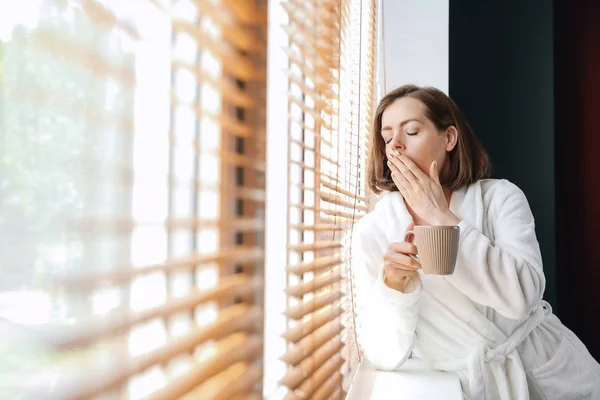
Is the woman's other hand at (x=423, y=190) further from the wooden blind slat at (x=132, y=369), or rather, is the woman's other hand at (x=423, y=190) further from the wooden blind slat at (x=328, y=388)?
the wooden blind slat at (x=132, y=369)

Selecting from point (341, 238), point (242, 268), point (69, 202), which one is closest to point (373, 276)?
point (341, 238)

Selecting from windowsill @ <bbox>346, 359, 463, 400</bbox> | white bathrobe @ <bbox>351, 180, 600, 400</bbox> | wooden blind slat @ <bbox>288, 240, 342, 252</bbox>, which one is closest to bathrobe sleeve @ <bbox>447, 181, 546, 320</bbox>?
white bathrobe @ <bbox>351, 180, 600, 400</bbox>

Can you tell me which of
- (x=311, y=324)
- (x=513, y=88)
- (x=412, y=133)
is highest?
(x=513, y=88)

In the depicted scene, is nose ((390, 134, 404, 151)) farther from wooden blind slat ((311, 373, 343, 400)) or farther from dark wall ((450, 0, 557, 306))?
dark wall ((450, 0, 557, 306))

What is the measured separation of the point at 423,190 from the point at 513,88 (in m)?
1.64

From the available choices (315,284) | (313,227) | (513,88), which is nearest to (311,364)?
(315,284)

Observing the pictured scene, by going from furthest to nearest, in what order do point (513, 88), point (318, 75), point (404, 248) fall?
point (513, 88)
point (404, 248)
point (318, 75)

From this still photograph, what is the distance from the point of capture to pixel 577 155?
3.01m

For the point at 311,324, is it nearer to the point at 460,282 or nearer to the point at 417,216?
the point at 460,282

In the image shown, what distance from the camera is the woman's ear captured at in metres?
1.79

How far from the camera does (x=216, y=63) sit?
744 mm

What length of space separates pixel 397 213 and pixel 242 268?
38.9 inches

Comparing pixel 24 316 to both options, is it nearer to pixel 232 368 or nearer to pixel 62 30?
pixel 62 30

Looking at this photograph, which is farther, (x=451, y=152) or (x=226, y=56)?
(x=451, y=152)
